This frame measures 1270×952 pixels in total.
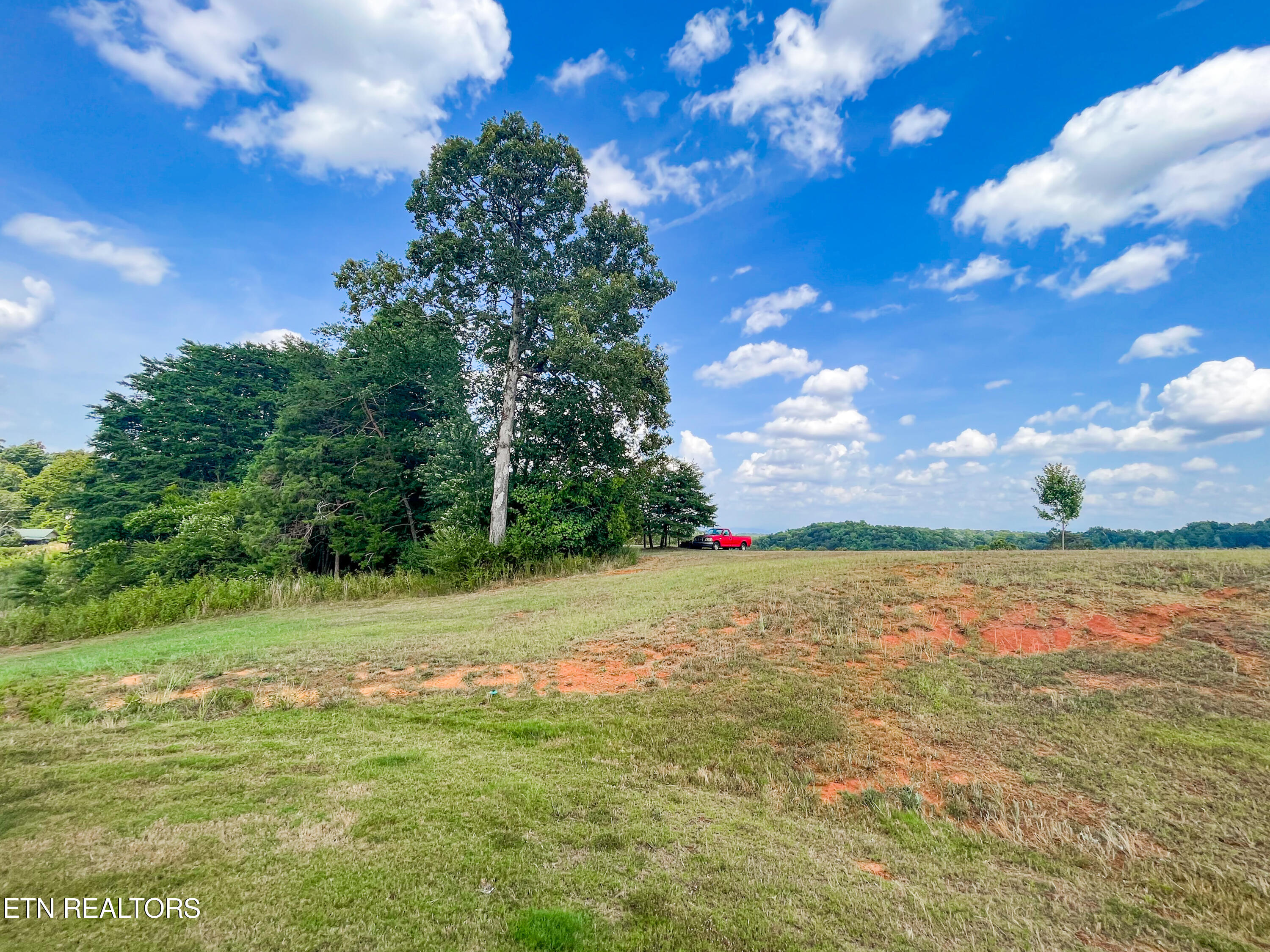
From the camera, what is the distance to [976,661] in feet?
20.1

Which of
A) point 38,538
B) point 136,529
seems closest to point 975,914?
point 136,529

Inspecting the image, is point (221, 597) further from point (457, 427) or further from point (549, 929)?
point (549, 929)

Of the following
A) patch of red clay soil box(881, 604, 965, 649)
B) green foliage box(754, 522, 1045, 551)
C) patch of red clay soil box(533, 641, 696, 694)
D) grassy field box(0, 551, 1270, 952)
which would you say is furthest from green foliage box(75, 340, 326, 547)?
green foliage box(754, 522, 1045, 551)

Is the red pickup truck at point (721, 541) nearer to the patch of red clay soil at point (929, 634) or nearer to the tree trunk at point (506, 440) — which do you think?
the tree trunk at point (506, 440)

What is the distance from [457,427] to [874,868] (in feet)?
62.6

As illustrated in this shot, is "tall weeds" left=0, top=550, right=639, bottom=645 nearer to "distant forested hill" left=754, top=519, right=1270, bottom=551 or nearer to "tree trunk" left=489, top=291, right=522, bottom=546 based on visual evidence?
"tree trunk" left=489, top=291, right=522, bottom=546

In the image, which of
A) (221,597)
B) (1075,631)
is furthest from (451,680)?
(221,597)

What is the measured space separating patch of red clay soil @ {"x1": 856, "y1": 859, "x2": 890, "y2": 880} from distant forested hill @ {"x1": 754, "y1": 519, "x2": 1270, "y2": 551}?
26.0 metres

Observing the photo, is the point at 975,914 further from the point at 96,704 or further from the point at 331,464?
the point at 331,464

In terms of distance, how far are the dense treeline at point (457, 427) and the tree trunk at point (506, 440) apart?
79mm

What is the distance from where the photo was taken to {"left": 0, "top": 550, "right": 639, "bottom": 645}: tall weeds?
12602mm

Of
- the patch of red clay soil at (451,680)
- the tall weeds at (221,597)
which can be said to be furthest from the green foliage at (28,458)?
the patch of red clay soil at (451,680)

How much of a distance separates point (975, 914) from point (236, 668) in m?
8.39

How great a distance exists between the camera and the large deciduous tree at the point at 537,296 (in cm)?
1800
